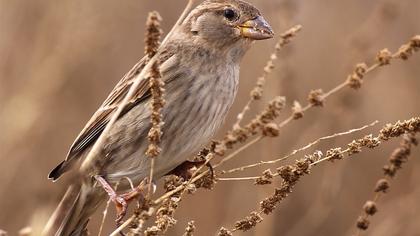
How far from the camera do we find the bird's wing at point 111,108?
3.93 m

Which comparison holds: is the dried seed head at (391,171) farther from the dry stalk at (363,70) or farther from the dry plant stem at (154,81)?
the dry plant stem at (154,81)

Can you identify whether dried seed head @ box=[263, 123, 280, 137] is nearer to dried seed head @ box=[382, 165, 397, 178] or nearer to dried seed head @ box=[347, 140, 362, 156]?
dried seed head @ box=[347, 140, 362, 156]

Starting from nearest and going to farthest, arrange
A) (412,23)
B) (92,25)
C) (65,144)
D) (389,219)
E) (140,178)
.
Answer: (140,178), (389,219), (92,25), (65,144), (412,23)

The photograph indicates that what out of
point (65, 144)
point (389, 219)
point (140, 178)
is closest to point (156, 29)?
point (140, 178)

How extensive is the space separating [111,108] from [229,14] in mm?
693

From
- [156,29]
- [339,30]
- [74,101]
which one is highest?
[74,101]

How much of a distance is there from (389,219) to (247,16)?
1205mm

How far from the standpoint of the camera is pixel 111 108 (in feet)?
13.2

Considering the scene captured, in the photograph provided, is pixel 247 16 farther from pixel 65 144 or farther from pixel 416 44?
pixel 65 144

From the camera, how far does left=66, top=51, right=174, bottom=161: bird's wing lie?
3.93m

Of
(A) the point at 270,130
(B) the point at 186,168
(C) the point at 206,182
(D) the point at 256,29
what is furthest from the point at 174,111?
(A) the point at 270,130

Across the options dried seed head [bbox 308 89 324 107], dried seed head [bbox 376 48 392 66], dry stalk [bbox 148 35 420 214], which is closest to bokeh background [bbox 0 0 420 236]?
dry stalk [bbox 148 35 420 214]

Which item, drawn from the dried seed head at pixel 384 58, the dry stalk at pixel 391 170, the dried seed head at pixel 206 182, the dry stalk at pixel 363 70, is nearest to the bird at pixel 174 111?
the dried seed head at pixel 206 182

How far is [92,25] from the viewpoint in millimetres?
4727
